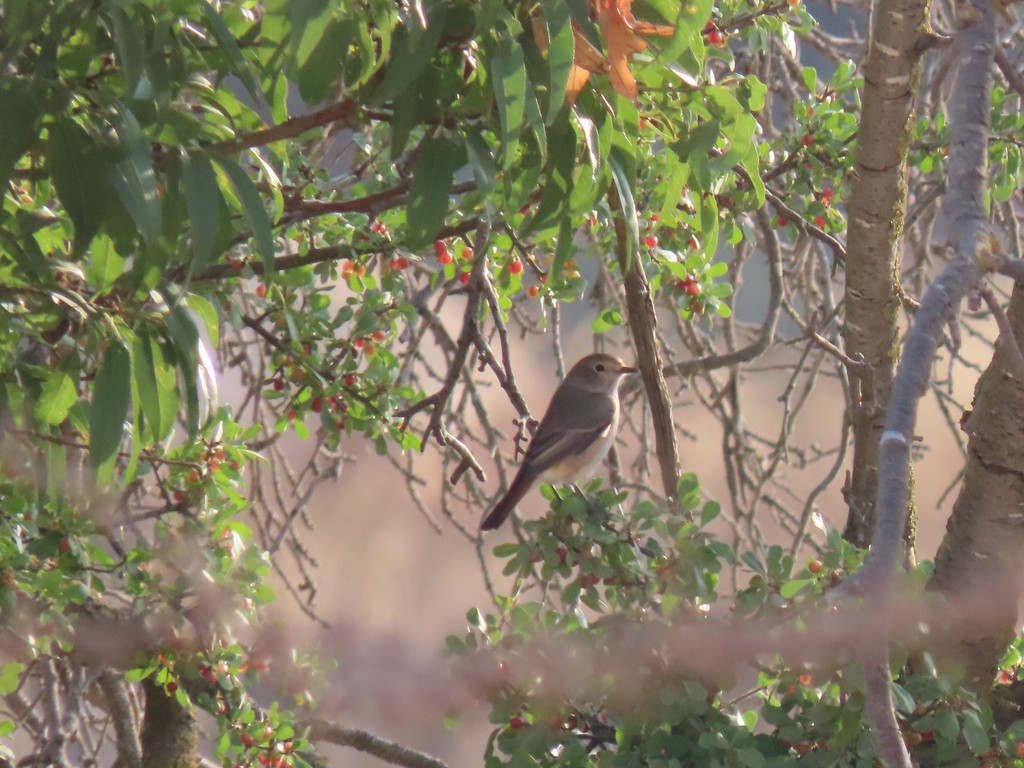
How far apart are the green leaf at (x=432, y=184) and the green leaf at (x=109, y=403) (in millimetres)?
329

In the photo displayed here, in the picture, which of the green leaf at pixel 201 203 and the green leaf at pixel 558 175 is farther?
the green leaf at pixel 558 175

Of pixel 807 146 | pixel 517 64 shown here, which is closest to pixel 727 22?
pixel 807 146

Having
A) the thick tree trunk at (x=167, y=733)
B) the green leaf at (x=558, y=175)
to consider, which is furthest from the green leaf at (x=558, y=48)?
the thick tree trunk at (x=167, y=733)

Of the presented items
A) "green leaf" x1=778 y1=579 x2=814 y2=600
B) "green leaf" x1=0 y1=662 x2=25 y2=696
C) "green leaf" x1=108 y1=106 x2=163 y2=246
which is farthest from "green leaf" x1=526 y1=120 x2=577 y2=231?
"green leaf" x1=0 y1=662 x2=25 y2=696

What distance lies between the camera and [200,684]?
2.40 meters

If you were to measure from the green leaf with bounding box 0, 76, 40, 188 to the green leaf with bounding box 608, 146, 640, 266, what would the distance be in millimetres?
576

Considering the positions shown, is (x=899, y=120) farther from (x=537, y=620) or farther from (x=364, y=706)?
(x=364, y=706)

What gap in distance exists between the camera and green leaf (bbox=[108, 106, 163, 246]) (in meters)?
1.05

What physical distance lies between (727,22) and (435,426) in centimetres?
99

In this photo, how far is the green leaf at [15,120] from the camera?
1053mm

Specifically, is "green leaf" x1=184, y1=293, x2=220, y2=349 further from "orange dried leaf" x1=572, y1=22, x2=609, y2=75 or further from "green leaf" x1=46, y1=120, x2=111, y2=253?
"orange dried leaf" x1=572, y1=22, x2=609, y2=75

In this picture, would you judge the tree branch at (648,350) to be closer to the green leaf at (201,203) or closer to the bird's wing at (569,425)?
the bird's wing at (569,425)

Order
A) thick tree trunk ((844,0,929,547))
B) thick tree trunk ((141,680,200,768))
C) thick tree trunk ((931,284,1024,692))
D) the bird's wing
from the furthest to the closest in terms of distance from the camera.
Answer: the bird's wing
thick tree trunk ((141,680,200,768))
thick tree trunk ((844,0,929,547))
thick tree trunk ((931,284,1024,692))

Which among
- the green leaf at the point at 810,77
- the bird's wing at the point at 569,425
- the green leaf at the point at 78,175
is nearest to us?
the green leaf at the point at 78,175
